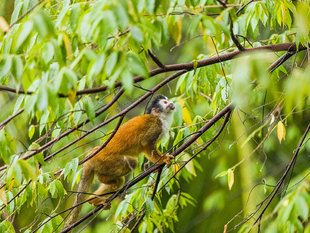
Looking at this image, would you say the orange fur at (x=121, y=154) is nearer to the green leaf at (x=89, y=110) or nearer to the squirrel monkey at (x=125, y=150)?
the squirrel monkey at (x=125, y=150)

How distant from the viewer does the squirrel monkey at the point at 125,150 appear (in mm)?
4012

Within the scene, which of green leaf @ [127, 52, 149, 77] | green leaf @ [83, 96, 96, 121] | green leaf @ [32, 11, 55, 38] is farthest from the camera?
green leaf @ [83, 96, 96, 121]

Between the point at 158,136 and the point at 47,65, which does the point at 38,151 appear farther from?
the point at 158,136

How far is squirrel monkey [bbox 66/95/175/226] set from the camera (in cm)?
401

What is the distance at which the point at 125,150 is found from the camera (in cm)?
417

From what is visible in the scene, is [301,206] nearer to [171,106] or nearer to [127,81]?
[127,81]

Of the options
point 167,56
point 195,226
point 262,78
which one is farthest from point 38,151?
point 167,56

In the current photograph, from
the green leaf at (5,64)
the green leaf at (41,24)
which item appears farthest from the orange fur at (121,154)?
the green leaf at (41,24)

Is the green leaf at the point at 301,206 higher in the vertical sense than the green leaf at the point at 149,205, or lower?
higher

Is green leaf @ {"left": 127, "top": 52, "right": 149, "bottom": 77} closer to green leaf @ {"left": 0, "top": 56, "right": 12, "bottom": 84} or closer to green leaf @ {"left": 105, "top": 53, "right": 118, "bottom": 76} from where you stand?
green leaf @ {"left": 105, "top": 53, "right": 118, "bottom": 76}

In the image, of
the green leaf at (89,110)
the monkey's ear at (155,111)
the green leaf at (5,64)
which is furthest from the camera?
the monkey's ear at (155,111)

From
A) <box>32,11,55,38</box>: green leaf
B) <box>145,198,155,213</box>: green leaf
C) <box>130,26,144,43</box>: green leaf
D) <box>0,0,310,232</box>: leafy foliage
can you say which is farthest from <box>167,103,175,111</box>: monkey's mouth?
<box>32,11,55,38</box>: green leaf

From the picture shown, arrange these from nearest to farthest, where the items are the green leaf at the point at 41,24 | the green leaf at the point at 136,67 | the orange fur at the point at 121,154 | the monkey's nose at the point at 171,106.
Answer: the green leaf at the point at 41,24, the green leaf at the point at 136,67, the orange fur at the point at 121,154, the monkey's nose at the point at 171,106

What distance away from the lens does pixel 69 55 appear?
199 cm
